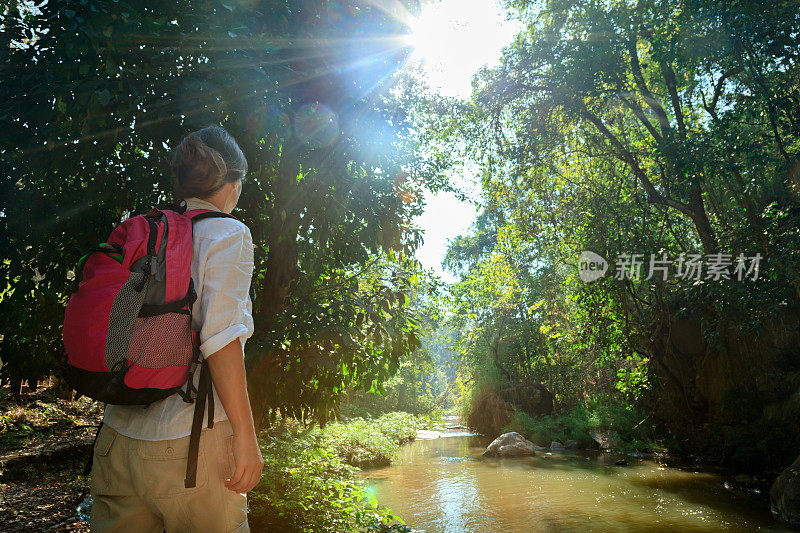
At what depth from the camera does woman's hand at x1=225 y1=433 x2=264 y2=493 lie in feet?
4.76

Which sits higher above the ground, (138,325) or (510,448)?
(138,325)

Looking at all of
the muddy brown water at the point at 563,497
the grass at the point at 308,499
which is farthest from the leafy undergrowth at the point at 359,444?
the grass at the point at 308,499

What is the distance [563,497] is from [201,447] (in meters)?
9.28

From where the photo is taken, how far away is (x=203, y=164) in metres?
1.75

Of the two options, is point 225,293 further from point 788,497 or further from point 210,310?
point 788,497

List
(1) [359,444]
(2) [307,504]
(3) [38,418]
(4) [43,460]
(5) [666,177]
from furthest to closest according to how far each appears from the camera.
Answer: (1) [359,444], (3) [38,418], (5) [666,177], (4) [43,460], (2) [307,504]

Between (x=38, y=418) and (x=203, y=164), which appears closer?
(x=203, y=164)

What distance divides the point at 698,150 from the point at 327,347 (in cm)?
760

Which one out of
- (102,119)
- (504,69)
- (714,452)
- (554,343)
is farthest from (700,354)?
(102,119)

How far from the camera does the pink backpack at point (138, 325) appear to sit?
55.1 inches

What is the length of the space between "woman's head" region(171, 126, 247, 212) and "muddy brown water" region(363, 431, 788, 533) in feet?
21.6

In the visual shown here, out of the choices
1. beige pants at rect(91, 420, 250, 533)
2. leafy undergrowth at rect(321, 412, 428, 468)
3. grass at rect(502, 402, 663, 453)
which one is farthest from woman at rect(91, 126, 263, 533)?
grass at rect(502, 402, 663, 453)

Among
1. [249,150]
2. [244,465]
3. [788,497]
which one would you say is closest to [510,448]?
[788,497]

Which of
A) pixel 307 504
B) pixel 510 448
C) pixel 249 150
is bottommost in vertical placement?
pixel 510 448
